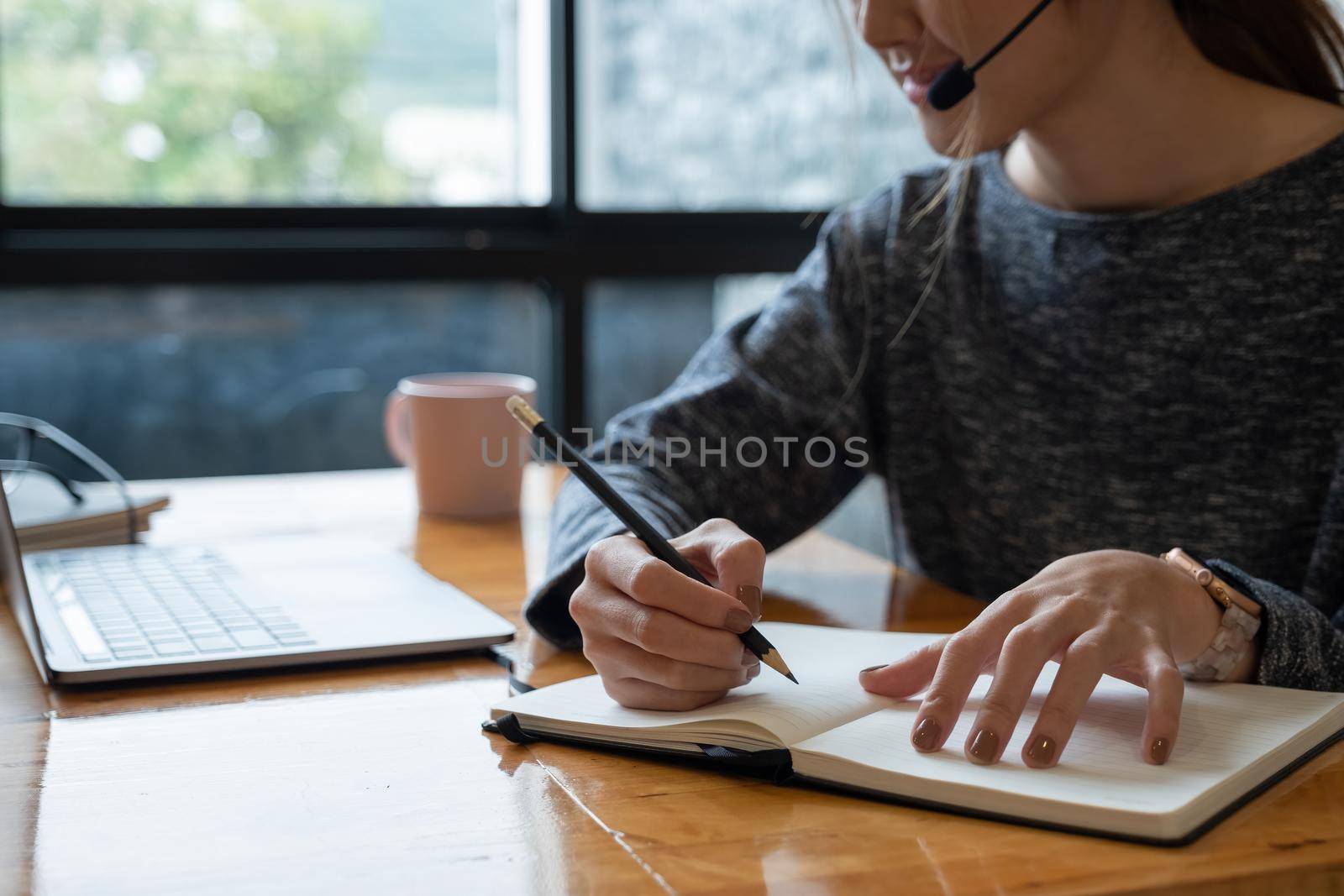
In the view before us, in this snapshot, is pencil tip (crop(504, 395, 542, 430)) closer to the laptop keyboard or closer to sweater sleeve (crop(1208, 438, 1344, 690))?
the laptop keyboard

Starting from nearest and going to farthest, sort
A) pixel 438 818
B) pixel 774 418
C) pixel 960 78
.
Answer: pixel 438 818 < pixel 960 78 < pixel 774 418

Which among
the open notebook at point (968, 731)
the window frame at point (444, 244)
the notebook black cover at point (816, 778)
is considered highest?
the window frame at point (444, 244)

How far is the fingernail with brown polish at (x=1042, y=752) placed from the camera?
0.57 m

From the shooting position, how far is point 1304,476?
100cm

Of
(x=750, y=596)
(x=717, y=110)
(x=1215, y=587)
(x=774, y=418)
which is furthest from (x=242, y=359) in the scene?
(x=1215, y=587)

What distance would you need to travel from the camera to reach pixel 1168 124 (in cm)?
106

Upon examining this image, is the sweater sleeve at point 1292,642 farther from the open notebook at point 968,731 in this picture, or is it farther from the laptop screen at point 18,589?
A: the laptop screen at point 18,589

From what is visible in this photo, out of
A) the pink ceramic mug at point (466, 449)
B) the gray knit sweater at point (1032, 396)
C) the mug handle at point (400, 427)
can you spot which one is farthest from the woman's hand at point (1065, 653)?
the mug handle at point (400, 427)

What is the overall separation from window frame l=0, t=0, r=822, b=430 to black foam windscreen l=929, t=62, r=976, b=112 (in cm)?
145

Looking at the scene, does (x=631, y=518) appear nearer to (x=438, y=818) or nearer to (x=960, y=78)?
(x=438, y=818)

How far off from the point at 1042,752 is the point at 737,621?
6.4 inches

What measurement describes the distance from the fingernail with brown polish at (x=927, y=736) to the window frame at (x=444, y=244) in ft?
6.46

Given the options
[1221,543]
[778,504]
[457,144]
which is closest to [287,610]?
[778,504]

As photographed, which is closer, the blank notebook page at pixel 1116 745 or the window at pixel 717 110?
the blank notebook page at pixel 1116 745
